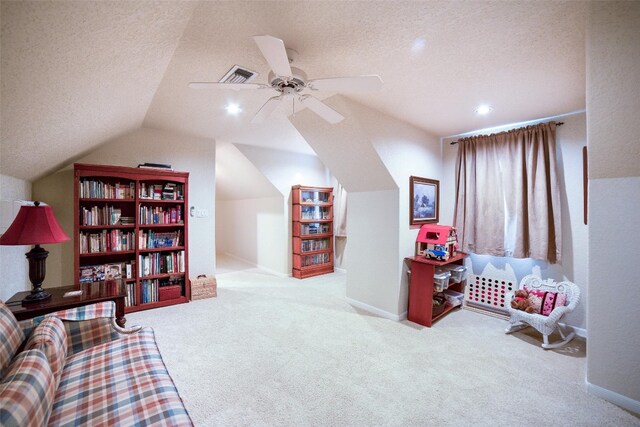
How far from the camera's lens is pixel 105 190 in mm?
3164

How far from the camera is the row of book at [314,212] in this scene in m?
5.07

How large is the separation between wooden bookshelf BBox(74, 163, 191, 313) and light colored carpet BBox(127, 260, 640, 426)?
44 cm

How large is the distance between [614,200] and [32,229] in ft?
12.7

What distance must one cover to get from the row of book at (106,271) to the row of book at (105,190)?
2.69ft

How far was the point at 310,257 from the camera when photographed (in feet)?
16.8

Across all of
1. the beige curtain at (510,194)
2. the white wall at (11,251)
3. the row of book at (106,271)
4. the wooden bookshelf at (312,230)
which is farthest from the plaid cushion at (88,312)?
the beige curtain at (510,194)

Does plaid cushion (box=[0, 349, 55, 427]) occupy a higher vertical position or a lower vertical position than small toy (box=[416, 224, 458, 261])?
lower

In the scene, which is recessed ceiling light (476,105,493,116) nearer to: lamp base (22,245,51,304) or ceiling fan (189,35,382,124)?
ceiling fan (189,35,382,124)

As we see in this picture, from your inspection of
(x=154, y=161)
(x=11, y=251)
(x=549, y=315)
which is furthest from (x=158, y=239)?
(x=549, y=315)

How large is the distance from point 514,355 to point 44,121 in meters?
4.09

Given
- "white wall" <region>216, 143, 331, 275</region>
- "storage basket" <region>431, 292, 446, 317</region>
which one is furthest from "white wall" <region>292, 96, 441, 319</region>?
"white wall" <region>216, 143, 331, 275</region>

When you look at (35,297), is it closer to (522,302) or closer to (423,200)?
(423,200)

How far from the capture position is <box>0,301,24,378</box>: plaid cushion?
1.14 metres

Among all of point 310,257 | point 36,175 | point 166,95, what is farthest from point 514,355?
point 36,175
